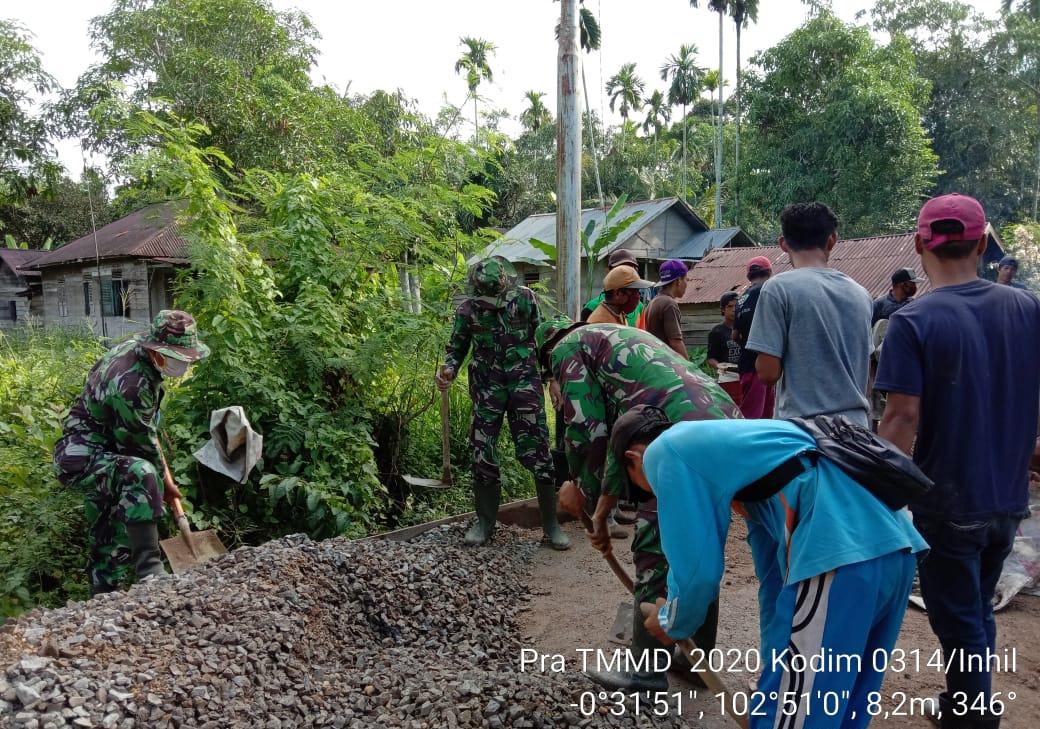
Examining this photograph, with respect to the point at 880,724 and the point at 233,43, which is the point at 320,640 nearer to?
the point at 880,724

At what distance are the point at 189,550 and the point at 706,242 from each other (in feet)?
57.1

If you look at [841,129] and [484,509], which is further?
[841,129]

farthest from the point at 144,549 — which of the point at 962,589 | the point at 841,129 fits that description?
the point at 841,129

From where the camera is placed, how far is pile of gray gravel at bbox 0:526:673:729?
2.53m

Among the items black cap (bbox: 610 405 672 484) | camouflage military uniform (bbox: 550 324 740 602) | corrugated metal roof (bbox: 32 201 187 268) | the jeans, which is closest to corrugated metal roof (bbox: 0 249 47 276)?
corrugated metal roof (bbox: 32 201 187 268)

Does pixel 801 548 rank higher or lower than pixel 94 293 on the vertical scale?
lower

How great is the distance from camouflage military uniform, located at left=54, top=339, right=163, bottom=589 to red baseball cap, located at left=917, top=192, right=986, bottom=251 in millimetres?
3720

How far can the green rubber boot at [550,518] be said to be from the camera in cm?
488

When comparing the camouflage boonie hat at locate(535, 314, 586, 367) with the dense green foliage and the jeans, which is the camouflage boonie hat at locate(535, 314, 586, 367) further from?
the dense green foliage

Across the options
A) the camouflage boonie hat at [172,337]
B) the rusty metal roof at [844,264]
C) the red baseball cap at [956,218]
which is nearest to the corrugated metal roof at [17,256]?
the rusty metal roof at [844,264]

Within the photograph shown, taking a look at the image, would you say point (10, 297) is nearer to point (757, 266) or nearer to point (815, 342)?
point (757, 266)

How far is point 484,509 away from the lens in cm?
492

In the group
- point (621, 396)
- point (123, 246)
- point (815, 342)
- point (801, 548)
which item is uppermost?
point (123, 246)

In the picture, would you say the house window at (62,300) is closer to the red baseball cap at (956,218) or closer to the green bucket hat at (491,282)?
the green bucket hat at (491,282)
